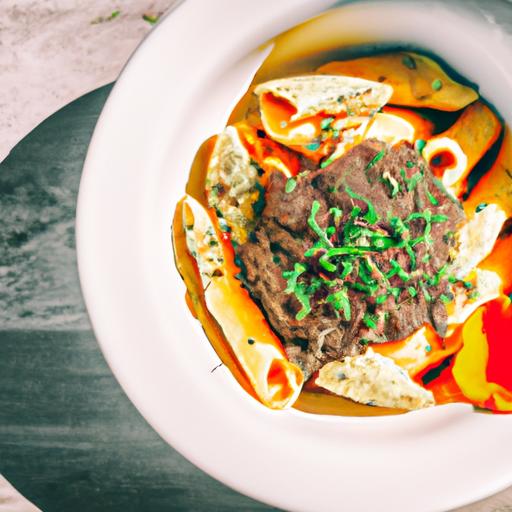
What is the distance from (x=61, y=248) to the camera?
1.04 metres

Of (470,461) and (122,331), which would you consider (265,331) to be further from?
(470,461)

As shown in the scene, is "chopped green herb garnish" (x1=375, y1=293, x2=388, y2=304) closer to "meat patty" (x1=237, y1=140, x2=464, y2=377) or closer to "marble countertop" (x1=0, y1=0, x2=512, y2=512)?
"meat patty" (x1=237, y1=140, x2=464, y2=377)

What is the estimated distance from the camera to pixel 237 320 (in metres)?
0.90

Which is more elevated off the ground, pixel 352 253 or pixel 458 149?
pixel 458 149

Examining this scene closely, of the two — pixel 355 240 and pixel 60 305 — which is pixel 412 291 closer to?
pixel 355 240

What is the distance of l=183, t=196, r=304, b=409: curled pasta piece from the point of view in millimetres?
891

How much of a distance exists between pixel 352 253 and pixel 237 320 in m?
0.25

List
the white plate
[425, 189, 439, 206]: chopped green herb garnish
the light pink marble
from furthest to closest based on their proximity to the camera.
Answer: the light pink marble < [425, 189, 439, 206]: chopped green herb garnish < the white plate

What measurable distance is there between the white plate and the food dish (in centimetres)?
4

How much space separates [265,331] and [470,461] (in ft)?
1.38

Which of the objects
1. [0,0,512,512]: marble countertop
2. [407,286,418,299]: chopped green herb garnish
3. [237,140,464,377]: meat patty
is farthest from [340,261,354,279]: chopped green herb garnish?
[0,0,512,512]: marble countertop

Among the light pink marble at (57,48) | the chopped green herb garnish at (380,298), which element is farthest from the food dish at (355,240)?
the light pink marble at (57,48)

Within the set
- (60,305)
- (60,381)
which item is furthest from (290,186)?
(60,381)

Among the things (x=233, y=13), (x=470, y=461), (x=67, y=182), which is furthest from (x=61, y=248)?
(x=470, y=461)
